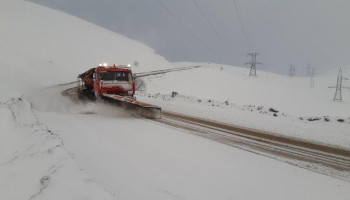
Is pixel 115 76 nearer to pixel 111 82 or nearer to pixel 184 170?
pixel 111 82

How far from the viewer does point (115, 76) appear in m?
14.9

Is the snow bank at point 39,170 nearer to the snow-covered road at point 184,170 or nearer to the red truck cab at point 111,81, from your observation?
the snow-covered road at point 184,170

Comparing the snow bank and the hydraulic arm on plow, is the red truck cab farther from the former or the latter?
the snow bank

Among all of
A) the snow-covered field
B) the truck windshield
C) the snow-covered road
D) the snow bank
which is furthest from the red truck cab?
the snow bank

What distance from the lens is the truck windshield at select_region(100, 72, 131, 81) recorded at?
47.9ft

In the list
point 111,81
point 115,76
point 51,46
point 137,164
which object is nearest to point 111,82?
point 111,81

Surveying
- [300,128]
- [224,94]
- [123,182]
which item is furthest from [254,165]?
[224,94]

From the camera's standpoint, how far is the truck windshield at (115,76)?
14.6 m

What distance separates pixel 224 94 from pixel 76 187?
34.5 m

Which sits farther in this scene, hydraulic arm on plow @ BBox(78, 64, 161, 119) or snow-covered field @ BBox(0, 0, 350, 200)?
hydraulic arm on plow @ BBox(78, 64, 161, 119)

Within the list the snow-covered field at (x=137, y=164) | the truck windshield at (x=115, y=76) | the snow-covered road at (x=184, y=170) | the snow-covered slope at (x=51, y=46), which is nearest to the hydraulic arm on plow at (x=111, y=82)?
the truck windshield at (x=115, y=76)

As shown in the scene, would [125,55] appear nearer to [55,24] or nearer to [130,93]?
[55,24]

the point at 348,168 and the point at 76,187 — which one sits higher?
the point at 76,187

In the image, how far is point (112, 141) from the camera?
692 centimetres
